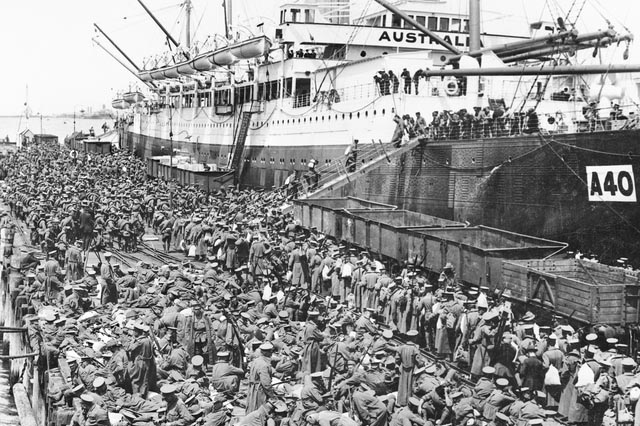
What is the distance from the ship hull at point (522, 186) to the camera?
635 inches

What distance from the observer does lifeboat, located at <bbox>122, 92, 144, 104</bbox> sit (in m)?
72.5

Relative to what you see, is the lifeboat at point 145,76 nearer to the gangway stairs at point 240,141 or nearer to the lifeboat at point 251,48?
the gangway stairs at point 240,141

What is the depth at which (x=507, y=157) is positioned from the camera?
19047mm

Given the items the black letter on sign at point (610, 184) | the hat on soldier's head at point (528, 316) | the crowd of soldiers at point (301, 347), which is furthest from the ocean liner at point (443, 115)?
the hat on soldier's head at point (528, 316)

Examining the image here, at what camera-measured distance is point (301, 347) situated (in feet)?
38.1

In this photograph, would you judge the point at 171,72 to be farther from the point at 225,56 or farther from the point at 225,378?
the point at 225,378

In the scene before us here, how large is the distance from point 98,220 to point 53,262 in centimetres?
721

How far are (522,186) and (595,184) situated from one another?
7.42ft

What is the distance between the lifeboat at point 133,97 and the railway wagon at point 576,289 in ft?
205

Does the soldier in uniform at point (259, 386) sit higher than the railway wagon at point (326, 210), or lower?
lower

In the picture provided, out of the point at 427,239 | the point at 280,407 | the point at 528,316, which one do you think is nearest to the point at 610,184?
the point at 427,239

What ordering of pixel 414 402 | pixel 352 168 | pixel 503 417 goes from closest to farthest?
pixel 503 417, pixel 414 402, pixel 352 168

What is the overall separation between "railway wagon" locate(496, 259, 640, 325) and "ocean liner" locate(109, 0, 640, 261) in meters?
2.08

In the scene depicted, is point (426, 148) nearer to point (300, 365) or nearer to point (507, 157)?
point (507, 157)
